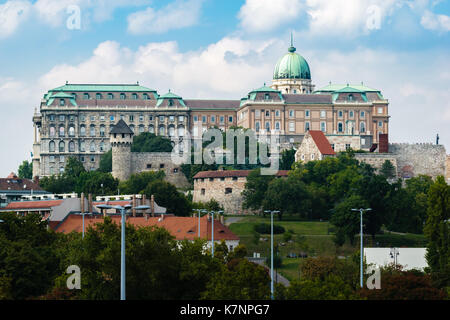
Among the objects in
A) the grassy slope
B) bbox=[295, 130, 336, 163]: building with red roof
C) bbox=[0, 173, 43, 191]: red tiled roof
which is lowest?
the grassy slope

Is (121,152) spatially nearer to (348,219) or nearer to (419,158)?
(419,158)

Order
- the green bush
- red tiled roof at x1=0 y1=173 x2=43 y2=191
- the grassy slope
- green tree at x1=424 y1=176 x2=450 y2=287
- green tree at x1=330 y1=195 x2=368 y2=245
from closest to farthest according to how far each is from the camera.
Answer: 1. green tree at x1=424 y1=176 x2=450 y2=287
2. the grassy slope
3. green tree at x1=330 y1=195 x2=368 y2=245
4. the green bush
5. red tiled roof at x1=0 y1=173 x2=43 y2=191

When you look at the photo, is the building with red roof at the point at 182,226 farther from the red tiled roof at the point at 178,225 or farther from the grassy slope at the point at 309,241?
the grassy slope at the point at 309,241

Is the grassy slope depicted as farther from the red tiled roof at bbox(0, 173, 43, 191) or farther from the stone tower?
the stone tower

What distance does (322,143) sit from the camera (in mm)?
162125

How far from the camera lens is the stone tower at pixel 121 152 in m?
174

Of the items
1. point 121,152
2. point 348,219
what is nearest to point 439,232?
point 348,219

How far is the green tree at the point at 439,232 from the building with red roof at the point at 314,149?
57246mm

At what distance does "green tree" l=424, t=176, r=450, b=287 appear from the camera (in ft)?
280

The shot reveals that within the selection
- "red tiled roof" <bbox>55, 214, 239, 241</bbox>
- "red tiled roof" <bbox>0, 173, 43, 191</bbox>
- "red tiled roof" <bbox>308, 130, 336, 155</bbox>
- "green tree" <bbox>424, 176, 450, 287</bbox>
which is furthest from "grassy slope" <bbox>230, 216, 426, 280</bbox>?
"red tiled roof" <bbox>0, 173, 43, 191</bbox>

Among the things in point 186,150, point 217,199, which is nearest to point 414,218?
point 217,199

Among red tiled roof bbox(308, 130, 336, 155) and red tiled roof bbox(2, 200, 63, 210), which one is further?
red tiled roof bbox(308, 130, 336, 155)

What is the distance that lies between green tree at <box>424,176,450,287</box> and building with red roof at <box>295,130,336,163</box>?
5725cm

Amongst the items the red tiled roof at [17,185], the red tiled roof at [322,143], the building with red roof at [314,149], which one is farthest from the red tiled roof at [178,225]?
the red tiled roof at [322,143]
